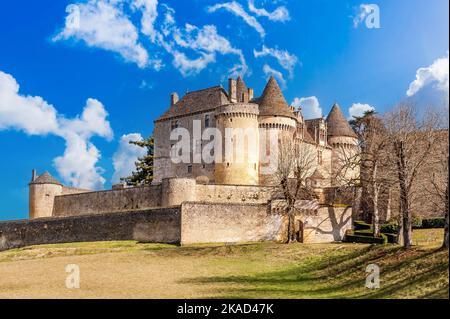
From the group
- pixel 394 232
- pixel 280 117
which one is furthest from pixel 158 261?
pixel 280 117

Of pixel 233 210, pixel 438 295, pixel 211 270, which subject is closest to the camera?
pixel 438 295

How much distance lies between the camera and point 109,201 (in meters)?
62.3

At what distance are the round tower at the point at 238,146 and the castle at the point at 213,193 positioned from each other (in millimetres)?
97

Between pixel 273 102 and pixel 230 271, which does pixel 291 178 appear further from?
pixel 230 271

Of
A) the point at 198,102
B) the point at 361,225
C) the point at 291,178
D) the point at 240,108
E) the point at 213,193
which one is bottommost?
the point at 361,225

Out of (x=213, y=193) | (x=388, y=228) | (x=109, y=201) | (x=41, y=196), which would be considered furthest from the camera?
(x=41, y=196)

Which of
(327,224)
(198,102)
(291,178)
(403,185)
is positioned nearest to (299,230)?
(327,224)

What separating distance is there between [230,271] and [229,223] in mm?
13921

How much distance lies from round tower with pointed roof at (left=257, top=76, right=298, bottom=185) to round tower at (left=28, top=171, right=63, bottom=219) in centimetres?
2157

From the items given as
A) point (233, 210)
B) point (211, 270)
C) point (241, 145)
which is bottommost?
point (211, 270)

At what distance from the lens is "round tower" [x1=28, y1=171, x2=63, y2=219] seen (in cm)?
6638

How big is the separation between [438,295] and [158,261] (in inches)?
869

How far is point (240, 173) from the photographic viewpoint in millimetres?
62344
